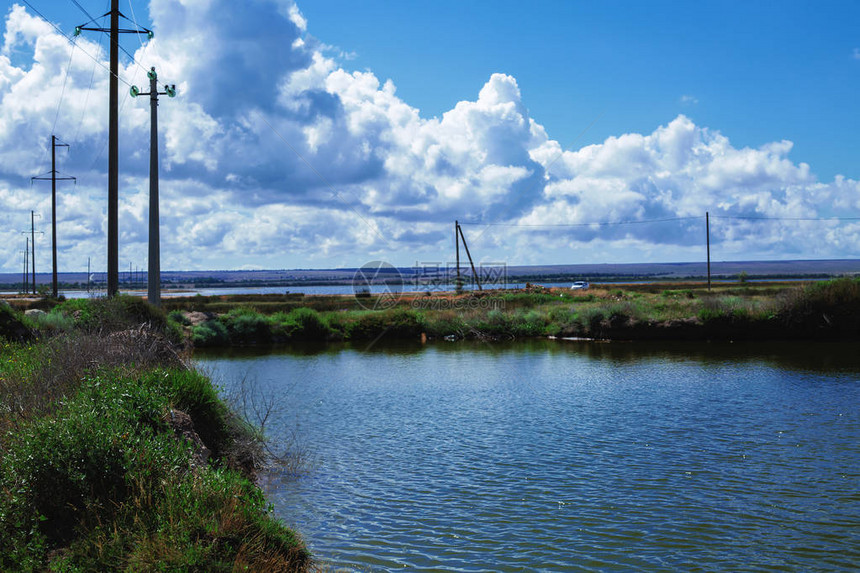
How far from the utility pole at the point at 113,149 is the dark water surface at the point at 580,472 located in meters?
5.08

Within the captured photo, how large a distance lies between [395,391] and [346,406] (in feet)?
8.85

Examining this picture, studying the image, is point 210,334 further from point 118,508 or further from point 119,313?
point 118,508

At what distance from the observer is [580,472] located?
11086 millimetres

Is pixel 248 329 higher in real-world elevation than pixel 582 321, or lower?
lower

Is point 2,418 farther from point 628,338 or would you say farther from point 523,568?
point 628,338

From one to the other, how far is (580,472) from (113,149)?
18.8 metres

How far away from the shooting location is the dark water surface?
805 cm

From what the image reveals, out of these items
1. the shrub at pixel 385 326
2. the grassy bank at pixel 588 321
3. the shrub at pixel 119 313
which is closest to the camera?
the shrub at pixel 119 313

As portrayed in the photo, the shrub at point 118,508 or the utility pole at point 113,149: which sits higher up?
the utility pole at point 113,149

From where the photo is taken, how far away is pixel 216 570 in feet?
18.0

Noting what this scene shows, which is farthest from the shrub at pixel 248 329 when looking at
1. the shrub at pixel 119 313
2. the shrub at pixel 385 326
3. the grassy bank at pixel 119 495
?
the grassy bank at pixel 119 495

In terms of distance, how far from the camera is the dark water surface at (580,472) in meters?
8.05

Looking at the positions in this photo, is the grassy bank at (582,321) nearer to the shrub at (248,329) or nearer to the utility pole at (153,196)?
the shrub at (248,329)

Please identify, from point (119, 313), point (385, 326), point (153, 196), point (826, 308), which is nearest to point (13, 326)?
point (119, 313)
